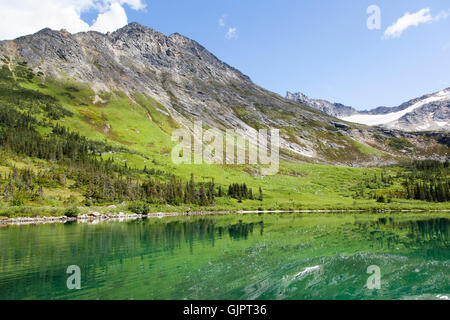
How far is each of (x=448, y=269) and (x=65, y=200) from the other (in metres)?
111

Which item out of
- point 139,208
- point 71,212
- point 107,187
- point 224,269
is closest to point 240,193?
point 139,208

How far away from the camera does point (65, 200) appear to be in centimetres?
10438

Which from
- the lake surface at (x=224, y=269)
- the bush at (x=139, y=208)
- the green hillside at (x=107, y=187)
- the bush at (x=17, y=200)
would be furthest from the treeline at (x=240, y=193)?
the lake surface at (x=224, y=269)

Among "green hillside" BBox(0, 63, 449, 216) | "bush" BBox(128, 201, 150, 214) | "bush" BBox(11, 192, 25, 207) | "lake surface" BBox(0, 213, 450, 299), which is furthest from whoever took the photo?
"bush" BBox(128, 201, 150, 214)

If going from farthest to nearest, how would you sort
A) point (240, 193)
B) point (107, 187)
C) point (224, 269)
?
point (240, 193) < point (107, 187) < point (224, 269)

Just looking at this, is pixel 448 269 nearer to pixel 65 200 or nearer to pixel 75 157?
pixel 65 200

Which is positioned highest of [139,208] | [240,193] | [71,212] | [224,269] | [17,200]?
[17,200]

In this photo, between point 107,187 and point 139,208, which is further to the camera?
point 107,187

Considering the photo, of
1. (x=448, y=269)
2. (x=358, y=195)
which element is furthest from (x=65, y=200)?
(x=358, y=195)

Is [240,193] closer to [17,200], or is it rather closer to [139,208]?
[139,208]

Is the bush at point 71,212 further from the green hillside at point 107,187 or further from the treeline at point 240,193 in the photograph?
the treeline at point 240,193

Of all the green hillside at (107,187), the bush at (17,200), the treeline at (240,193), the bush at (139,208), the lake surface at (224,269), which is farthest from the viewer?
the treeline at (240,193)

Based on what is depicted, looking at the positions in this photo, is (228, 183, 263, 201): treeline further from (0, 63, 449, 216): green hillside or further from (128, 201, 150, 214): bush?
(128, 201, 150, 214): bush

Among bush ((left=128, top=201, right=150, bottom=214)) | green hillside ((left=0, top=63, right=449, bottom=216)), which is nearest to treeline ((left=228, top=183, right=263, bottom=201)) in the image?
green hillside ((left=0, top=63, right=449, bottom=216))
